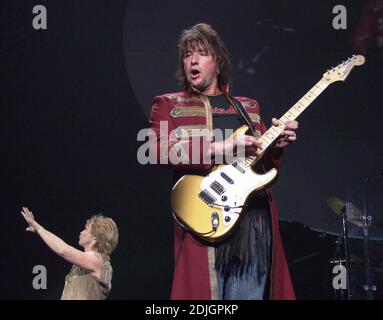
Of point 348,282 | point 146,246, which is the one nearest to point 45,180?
point 146,246

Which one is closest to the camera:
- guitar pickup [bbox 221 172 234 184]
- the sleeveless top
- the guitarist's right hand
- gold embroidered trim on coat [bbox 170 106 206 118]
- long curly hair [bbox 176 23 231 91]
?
the guitarist's right hand

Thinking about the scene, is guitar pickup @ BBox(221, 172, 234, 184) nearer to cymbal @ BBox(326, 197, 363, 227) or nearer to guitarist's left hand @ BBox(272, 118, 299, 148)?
guitarist's left hand @ BBox(272, 118, 299, 148)

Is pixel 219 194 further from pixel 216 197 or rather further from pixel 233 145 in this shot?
pixel 233 145

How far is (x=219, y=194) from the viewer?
3348mm

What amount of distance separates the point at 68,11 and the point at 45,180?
115cm

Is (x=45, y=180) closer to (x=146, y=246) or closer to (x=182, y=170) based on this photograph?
(x=146, y=246)

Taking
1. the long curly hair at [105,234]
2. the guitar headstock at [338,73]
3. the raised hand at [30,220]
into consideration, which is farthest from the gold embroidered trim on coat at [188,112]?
the raised hand at [30,220]

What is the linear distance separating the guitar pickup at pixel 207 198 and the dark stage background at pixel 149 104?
0.98 meters

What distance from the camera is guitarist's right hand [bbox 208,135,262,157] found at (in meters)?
3.25

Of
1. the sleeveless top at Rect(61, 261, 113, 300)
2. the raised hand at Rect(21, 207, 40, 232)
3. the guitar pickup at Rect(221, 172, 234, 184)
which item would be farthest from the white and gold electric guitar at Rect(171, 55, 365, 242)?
the raised hand at Rect(21, 207, 40, 232)

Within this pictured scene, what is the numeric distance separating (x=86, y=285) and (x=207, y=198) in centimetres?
105

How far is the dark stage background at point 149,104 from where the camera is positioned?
14.1 ft
